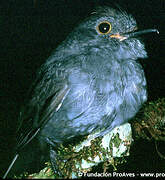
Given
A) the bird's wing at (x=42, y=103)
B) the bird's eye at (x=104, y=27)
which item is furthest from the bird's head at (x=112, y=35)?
the bird's wing at (x=42, y=103)

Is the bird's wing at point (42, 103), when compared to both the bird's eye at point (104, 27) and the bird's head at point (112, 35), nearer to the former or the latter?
the bird's head at point (112, 35)

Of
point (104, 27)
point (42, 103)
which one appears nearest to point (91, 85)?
point (42, 103)

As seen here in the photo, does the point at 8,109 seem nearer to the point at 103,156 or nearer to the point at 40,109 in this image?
the point at 40,109

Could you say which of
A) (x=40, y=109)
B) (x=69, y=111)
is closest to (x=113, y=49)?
(x=69, y=111)

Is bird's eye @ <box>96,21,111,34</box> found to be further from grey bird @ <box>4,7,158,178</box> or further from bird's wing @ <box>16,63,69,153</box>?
bird's wing @ <box>16,63,69,153</box>

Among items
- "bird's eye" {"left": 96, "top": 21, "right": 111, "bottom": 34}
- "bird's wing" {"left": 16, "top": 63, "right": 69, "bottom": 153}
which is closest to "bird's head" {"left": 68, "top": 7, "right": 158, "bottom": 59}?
"bird's eye" {"left": 96, "top": 21, "right": 111, "bottom": 34}

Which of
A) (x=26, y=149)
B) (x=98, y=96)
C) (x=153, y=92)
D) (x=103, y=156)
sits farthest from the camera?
(x=153, y=92)
